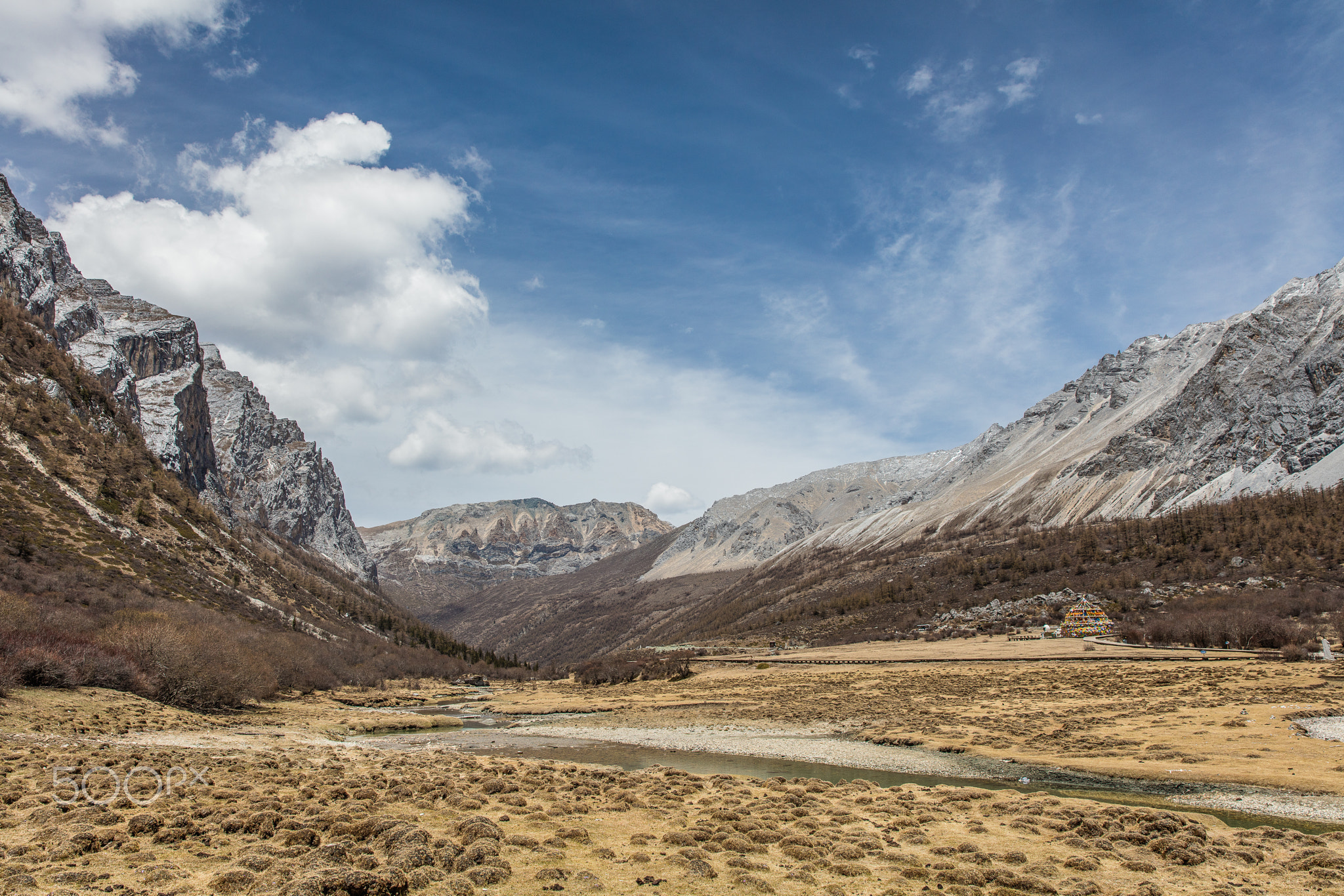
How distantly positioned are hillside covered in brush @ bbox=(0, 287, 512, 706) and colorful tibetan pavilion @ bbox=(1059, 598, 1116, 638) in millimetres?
100687

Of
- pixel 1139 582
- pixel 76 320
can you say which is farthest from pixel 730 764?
pixel 76 320

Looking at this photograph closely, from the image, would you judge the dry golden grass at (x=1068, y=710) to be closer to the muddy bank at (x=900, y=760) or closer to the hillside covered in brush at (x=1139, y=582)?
the muddy bank at (x=900, y=760)

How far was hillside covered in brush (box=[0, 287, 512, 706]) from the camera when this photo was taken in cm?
4550

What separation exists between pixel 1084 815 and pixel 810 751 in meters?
20.7

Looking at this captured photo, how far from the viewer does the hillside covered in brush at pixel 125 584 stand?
45500 millimetres

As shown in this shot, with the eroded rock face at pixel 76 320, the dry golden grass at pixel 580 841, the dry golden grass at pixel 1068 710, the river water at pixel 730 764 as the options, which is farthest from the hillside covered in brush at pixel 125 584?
the dry golden grass at pixel 1068 710

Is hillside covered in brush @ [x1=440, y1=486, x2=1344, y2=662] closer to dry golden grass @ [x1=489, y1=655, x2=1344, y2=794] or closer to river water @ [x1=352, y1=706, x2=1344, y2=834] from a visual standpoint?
dry golden grass @ [x1=489, y1=655, x2=1344, y2=794]

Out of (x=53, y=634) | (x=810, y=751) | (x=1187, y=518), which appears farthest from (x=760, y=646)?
(x=53, y=634)

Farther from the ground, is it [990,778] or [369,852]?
[369,852]

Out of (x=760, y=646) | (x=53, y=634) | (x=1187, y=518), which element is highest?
(x=1187, y=518)

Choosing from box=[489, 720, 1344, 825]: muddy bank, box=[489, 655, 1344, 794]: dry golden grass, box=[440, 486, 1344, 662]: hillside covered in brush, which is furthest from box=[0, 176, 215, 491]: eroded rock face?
box=[489, 720, 1344, 825]: muddy bank

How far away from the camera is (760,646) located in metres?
144

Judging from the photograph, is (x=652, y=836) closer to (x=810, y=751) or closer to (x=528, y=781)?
(x=528, y=781)

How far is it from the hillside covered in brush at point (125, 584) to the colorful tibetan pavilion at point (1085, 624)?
10069 cm
